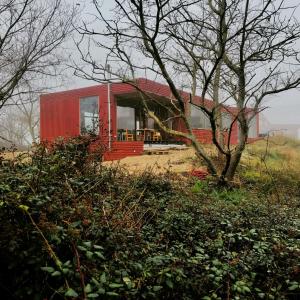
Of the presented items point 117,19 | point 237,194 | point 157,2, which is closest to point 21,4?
point 117,19

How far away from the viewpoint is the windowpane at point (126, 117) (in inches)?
810

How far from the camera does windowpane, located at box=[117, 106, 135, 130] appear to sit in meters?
20.6

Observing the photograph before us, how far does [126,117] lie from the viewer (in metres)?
21.3

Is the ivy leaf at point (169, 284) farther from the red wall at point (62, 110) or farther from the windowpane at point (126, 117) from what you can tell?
the windowpane at point (126, 117)

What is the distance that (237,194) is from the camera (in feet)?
24.1

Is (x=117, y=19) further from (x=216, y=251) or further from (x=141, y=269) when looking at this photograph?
(x=141, y=269)

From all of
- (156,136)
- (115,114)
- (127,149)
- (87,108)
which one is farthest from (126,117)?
(127,149)

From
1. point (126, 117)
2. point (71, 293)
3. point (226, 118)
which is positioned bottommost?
point (71, 293)

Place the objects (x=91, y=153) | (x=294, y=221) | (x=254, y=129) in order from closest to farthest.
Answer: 1. (x=294, y=221)
2. (x=91, y=153)
3. (x=254, y=129)

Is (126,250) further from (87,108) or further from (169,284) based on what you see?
(87,108)

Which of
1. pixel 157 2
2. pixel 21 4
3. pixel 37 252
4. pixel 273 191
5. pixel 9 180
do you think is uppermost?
pixel 21 4

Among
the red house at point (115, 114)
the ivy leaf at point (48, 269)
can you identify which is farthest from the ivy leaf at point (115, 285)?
the red house at point (115, 114)

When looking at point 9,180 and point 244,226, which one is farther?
point 244,226

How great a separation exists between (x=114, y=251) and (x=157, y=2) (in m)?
4.59
